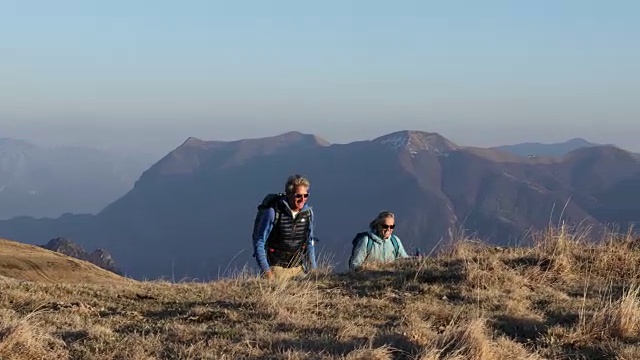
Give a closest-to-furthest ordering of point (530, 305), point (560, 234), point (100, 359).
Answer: point (100, 359) < point (530, 305) < point (560, 234)

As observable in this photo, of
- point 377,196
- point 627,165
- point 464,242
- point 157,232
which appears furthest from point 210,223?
point 464,242

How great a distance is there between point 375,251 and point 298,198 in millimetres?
1282

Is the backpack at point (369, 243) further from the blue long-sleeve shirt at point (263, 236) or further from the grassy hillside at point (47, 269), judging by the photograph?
the grassy hillside at point (47, 269)

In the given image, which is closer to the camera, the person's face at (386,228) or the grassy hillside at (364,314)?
the grassy hillside at (364,314)

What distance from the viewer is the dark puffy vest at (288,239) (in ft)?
31.2

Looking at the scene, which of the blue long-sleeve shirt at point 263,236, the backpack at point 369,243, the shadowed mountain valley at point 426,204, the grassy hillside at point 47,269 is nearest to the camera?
the blue long-sleeve shirt at point 263,236

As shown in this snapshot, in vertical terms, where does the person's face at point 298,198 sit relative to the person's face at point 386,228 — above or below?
above

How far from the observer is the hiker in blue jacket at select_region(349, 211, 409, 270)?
373 inches

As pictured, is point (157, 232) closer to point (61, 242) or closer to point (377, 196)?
point (377, 196)

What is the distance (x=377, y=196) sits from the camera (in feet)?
591

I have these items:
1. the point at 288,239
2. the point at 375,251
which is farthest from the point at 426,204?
the point at 288,239

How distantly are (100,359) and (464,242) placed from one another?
5.97 metres

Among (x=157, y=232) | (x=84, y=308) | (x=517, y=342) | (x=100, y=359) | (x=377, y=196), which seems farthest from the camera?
(x=157, y=232)

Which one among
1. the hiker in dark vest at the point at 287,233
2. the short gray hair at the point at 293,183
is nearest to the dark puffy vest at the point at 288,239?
the hiker in dark vest at the point at 287,233
